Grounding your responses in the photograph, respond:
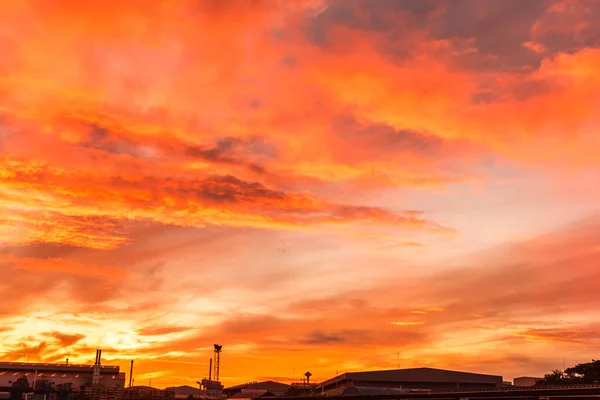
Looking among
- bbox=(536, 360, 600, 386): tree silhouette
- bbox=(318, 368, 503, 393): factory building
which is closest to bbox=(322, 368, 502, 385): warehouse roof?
bbox=(318, 368, 503, 393): factory building

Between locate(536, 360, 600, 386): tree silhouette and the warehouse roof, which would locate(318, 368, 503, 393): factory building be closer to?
the warehouse roof

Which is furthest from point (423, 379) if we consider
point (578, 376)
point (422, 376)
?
point (578, 376)

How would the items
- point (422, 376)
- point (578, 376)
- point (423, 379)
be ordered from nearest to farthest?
point (578, 376), point (423, 379), point (422, 376)

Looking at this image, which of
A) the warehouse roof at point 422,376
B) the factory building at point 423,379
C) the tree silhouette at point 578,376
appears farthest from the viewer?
the warehouse roof at point 422,376

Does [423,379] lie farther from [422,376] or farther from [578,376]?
[578,376]

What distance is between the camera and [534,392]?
65.6 meters

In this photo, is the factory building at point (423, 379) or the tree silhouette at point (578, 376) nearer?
the tree silhouette at point (578, 376)

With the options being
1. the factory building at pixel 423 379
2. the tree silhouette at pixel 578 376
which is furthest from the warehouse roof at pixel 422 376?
the tree silhouette at pixel 578 376

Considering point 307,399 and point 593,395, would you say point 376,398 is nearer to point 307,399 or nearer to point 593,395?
point 307,399

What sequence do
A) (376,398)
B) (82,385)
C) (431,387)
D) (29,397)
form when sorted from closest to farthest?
(376,398), (29,397), (431,387), (82,385)

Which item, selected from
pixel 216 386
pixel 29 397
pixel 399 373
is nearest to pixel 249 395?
pixel 216 386

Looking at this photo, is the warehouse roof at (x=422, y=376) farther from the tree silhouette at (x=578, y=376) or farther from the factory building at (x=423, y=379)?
the tree silhouette at (x=578, y=376)

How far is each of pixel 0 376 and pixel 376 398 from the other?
154146 millimetres

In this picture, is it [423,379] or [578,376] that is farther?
[423,379]
